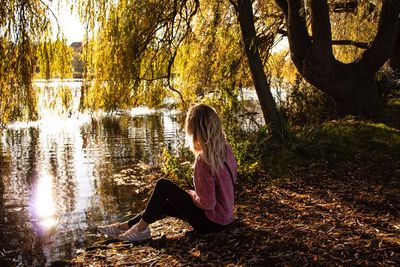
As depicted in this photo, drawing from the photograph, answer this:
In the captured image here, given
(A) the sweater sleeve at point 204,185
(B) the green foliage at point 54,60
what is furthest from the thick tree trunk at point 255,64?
(A) the sweater sleeve at point 204,185

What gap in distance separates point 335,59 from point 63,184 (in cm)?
561

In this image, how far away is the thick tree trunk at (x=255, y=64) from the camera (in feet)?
22.7

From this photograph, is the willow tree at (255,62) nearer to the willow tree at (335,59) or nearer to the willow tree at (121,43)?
the willow tree at (121,43)

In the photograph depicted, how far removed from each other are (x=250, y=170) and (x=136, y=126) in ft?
39.2

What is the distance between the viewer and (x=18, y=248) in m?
5.11

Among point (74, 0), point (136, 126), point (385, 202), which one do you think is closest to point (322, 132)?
point (385, 202)

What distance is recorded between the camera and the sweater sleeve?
153 inches

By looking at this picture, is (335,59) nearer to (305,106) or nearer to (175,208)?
(305,106)

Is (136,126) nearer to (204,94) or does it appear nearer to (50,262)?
(204,94)

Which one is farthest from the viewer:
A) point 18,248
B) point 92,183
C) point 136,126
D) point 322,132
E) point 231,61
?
point 136,126

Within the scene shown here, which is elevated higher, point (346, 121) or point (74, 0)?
point (74, 0)

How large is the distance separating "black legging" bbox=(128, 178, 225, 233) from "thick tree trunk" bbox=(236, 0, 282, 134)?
3246 millimetres

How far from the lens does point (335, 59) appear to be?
326 inches

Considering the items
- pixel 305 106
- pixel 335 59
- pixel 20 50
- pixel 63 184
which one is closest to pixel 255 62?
pixel 335 59
